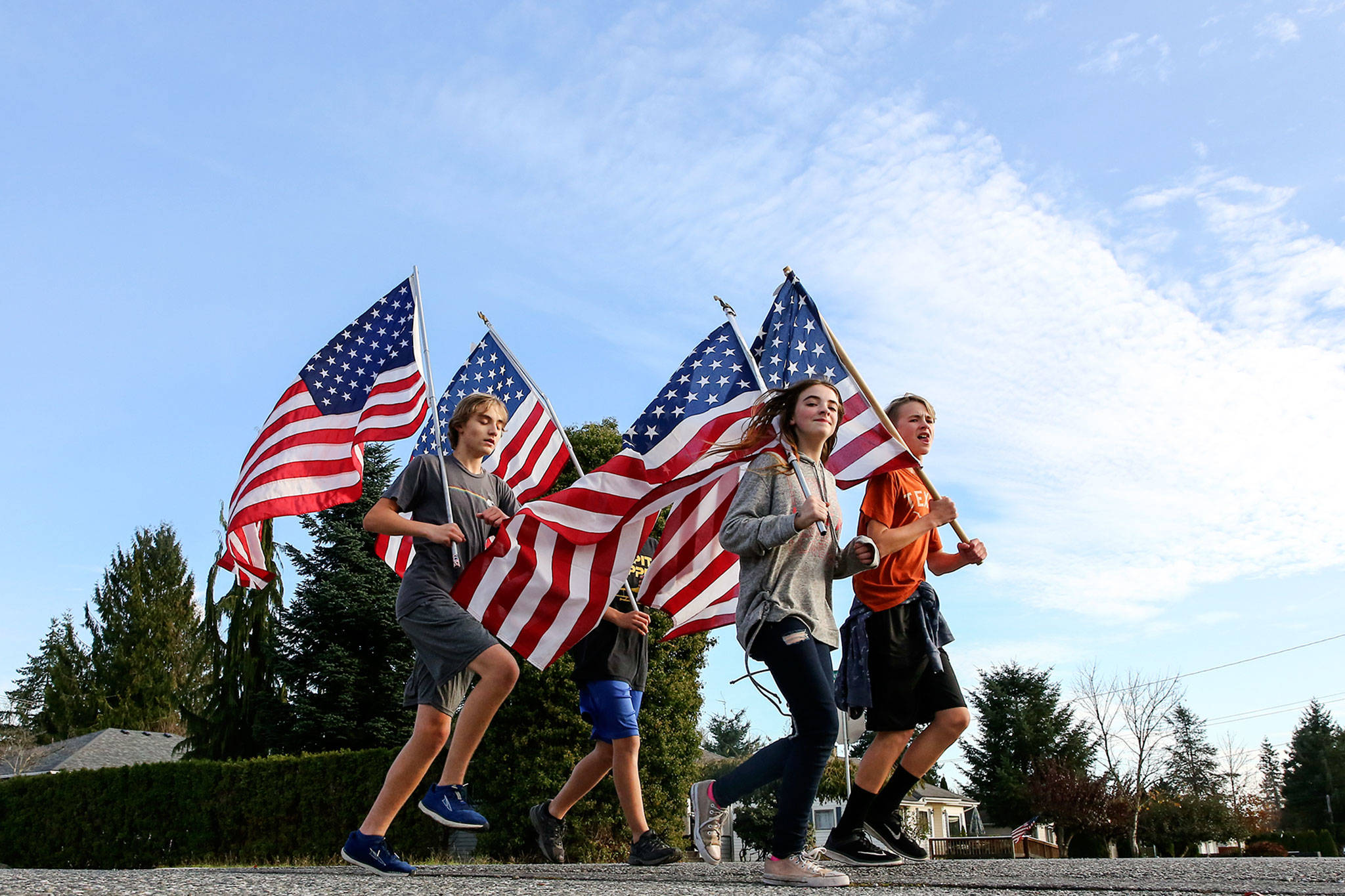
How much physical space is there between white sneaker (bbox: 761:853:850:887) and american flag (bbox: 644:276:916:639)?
82.0 inches

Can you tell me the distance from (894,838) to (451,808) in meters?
2.00

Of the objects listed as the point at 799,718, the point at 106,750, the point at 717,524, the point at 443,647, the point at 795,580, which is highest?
the point at 717,524

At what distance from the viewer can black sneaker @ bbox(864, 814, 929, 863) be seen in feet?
15.0

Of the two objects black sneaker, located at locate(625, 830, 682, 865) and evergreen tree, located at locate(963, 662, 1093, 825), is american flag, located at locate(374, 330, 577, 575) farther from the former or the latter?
evergreen tree, located at locate(963, 662, 1093, 825)

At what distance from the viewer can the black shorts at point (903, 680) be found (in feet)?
14.6

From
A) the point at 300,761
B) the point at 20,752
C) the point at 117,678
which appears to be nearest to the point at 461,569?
the point at 300,761

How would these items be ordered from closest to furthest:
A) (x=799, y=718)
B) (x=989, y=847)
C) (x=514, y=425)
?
(x=799, y=718) < (x=514, y=425) < (x=989, y=847)

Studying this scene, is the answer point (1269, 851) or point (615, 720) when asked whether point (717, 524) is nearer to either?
point (615, 720)

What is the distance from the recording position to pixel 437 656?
14.5 ft

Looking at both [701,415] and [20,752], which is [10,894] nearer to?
[701,415]

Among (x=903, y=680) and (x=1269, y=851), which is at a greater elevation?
(x=903, y=680)

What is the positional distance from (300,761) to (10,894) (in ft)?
33.3

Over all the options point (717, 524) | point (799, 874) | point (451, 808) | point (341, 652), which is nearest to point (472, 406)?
point (717, 524)

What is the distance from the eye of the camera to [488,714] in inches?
175
